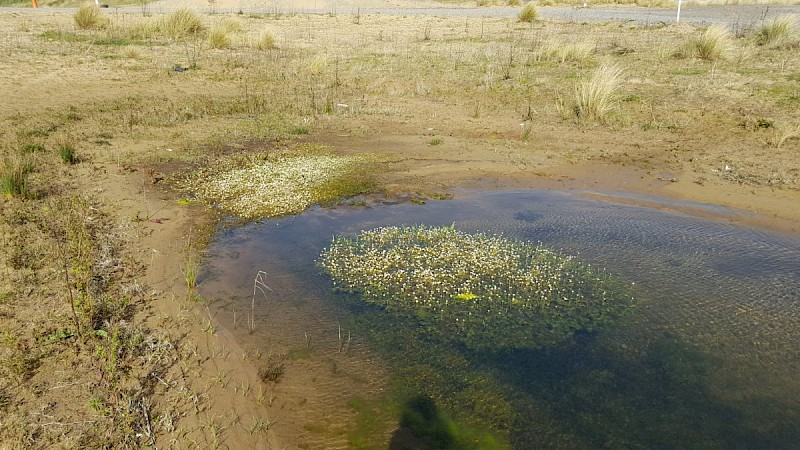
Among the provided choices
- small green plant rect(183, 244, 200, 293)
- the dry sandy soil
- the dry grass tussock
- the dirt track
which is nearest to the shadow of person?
the dry sandy soil

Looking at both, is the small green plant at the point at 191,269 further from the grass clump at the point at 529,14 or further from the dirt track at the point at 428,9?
the dirt track at the point at 428,9

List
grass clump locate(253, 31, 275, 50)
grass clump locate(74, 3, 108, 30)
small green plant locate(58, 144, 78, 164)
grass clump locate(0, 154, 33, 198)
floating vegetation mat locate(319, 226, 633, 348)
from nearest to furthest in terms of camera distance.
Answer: floating vegetation mat locate(319, 226, 633, 348), grass clump locate(0, 154, 33, 198), small green plant locate(58, 144, 78, 164), grass clump locate(253, 31, 275, 50), grass clump locate(74, 3, 108, 30)

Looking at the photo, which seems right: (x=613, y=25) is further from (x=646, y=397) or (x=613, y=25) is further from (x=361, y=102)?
(x=646, y=397)

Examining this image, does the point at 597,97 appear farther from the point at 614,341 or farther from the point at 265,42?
the point at 265,42

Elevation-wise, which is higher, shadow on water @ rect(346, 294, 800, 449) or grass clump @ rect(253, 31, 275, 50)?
grass clump @ rect(253, 31, 275, 50)

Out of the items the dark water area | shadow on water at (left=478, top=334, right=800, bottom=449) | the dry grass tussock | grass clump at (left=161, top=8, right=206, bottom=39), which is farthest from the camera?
grass clump at (left=161, top=8, right=206, bottom=39)

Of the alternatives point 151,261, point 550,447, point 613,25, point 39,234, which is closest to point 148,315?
point 151,261

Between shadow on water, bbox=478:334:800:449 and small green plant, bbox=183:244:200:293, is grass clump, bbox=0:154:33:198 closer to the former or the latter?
small green plant, bbox=183:244:200:293
